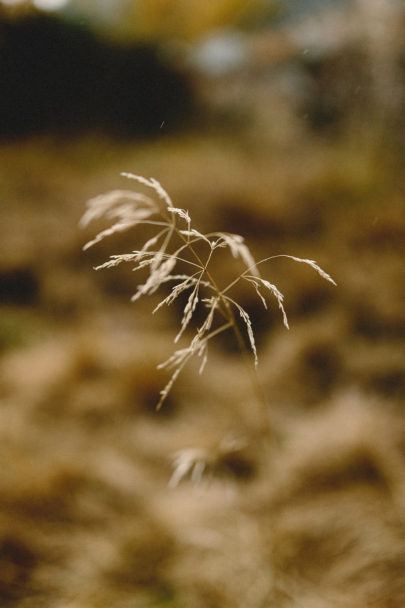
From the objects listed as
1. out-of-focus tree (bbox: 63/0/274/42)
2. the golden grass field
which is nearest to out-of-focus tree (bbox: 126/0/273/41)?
out-of-focus tree (bbox: 63/0/274/42)

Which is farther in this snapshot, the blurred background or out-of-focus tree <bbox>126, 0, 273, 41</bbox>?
out-of-focus tree <bbox>126, 0, 273, 41</bbox>

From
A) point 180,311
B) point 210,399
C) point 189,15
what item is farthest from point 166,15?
point 210,399

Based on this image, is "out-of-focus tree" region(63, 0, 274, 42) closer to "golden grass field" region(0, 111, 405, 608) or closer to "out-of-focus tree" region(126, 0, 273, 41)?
"out-of-focus tree" region(126, 0, 273, 41)

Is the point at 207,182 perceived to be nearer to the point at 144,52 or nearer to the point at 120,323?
the point at 120,323

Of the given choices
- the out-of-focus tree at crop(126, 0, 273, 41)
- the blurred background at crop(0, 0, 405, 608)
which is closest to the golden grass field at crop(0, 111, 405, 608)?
the blurred background at crop(0, 0, 405, 608)

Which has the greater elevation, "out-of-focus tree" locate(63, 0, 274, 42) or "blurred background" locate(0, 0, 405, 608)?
"out-of-focus tree" locate(63, 0, 274, 42)

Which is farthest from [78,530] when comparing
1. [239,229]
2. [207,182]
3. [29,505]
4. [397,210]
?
[397,210]

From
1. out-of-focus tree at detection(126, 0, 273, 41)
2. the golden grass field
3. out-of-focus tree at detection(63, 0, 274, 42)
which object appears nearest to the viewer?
the golden grass field

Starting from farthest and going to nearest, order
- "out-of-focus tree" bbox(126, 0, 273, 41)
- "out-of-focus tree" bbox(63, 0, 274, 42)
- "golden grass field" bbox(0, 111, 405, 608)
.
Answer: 1. "out-of-focus tree" bbox(126, 0, 273, 41)
2. "out-of-focus tree" bbox(63, 0, 274, 42)
3. "golden grass field" bbox(0, 111, 405, 608)

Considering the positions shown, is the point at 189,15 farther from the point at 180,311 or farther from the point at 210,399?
the point at 210,399
